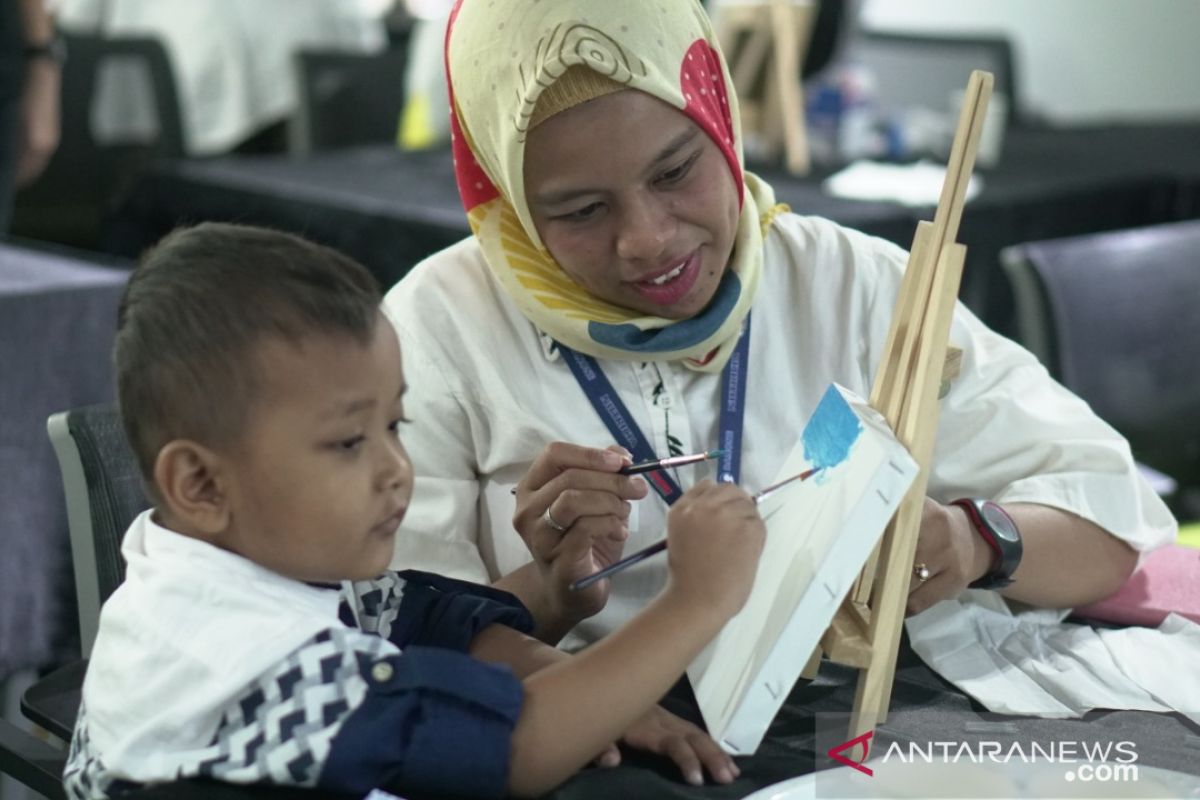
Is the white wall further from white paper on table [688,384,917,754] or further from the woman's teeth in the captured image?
white paper on table [688,384,917,754]

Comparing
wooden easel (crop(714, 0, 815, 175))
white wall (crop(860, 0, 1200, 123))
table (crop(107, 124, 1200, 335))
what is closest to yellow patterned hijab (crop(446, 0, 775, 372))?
table (crop(107, 124, 1200, 335))

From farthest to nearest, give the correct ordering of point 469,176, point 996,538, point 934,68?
point 934,68 < point 469,176 < point 996,538

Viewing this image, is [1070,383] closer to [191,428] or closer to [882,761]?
[882,761]

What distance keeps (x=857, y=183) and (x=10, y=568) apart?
2.09 meters

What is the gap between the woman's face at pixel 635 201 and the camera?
4.56 ft

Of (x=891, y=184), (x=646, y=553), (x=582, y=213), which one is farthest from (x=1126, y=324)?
(x=646, y=553)

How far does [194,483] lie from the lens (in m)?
1.07

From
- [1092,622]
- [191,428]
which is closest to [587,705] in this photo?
[191,428]

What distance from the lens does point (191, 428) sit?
1.06m

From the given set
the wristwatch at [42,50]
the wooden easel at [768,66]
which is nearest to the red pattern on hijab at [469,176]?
the wristwatch at [42,50]

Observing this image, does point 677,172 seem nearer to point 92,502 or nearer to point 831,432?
point 831,432

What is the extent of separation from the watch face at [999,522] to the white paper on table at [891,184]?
6.51 ft

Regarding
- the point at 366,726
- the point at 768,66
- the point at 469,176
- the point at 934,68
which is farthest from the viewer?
the point at 934,68

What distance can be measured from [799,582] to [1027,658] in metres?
0.39
